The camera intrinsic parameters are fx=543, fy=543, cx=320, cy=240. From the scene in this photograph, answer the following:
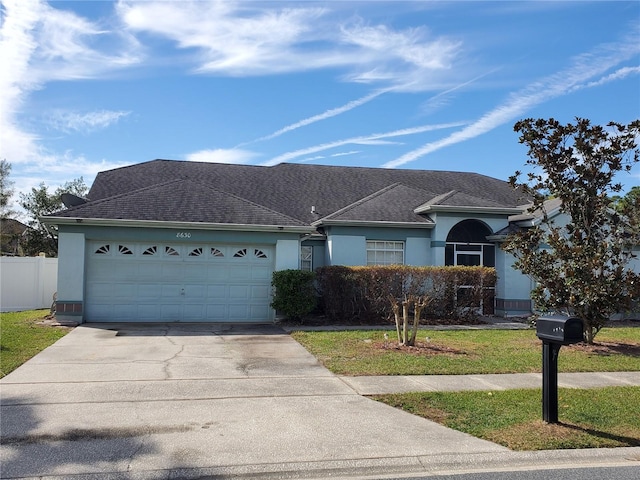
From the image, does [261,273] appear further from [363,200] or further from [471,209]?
[471,209]

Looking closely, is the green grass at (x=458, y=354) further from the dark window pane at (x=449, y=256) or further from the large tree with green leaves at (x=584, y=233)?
the dark window pane at (x=449, y=256)

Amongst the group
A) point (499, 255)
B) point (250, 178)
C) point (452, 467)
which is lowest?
point (452, 467)

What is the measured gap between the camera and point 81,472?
4883mm

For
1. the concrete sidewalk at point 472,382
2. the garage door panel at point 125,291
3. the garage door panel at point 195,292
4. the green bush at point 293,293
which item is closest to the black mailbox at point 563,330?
the concrete sidewalk at point 472,382

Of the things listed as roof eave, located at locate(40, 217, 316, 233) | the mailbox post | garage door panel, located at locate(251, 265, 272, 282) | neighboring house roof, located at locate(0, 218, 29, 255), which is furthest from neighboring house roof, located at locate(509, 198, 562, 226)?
neighboring house roof, located at locate(0, 218, 29, 255)

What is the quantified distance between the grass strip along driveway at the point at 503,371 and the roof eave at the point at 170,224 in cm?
384

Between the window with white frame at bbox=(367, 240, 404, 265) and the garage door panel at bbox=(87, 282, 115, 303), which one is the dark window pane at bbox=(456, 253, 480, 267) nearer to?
the window with white frame at bbox=(367, 240, 404, 265)

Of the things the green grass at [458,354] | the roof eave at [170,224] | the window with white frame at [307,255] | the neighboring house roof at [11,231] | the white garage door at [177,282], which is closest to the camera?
the green grass at [458,354]

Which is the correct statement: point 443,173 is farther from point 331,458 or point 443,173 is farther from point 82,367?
point 331,458

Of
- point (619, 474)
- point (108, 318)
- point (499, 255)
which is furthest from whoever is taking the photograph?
point (499, 255)

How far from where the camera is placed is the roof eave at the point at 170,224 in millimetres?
15055

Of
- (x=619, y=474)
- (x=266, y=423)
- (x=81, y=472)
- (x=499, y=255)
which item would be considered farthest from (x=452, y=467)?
(x=499, y=255)

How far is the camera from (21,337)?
1229 cm

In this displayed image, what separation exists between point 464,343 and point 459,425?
6.48m
